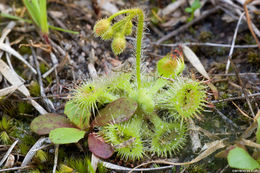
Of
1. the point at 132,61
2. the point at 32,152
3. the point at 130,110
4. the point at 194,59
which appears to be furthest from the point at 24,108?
the point at 194,59

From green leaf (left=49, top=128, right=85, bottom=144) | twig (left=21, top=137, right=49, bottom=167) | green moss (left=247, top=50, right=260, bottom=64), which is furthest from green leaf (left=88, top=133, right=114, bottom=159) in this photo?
green moss (left=247, top=50, right=260, bottom=64)

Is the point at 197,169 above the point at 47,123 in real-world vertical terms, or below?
below

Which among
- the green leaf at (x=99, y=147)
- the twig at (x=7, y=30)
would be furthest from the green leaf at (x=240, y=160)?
the twig at (x=7, y=30)

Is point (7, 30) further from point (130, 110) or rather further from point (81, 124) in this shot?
point (130, 110)

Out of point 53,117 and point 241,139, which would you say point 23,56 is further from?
point 241,139

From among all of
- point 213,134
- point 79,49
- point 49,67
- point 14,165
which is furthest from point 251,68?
point 14,165

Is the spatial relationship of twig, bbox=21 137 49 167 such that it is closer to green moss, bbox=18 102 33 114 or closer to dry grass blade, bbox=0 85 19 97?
green moss, bbox=18 102 33 114
